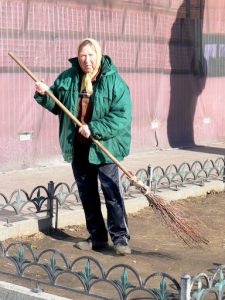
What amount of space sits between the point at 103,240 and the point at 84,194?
17.1 inches

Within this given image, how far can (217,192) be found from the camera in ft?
29.6

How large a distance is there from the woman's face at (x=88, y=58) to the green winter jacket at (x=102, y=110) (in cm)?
11

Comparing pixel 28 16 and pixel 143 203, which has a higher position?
pixel 28 16

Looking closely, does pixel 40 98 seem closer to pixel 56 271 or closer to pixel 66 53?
pixel 56 271

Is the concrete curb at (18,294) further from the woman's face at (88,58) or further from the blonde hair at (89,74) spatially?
the woman's face at (88,58)

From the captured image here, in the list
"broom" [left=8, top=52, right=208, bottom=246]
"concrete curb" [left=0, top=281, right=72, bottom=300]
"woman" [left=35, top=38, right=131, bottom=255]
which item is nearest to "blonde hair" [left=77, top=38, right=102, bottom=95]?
"woman" [left=35, top=38, right=131, bottom=255]

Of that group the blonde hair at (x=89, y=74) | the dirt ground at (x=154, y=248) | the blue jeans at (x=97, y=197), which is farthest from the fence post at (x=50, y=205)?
the blonde hair at (x=89, y=74)

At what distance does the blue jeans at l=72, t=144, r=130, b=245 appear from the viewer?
19.6ft

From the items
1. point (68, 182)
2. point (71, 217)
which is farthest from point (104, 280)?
point (68, 182)

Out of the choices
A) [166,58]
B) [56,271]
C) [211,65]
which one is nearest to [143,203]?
[56,271]

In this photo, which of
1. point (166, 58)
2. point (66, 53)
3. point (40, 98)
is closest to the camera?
point (40, 98)

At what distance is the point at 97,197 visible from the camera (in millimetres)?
6258

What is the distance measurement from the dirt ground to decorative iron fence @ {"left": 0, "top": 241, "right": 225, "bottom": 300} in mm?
274

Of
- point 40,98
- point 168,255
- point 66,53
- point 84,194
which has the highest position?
point 66,53
